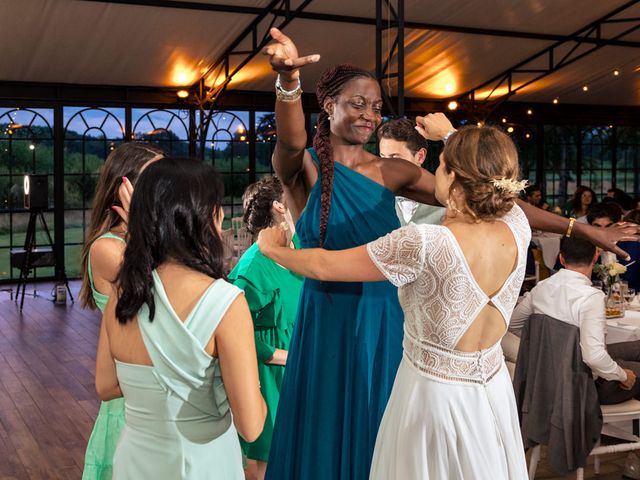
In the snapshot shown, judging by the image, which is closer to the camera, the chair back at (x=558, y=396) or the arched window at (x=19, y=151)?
the chair back at (x=558, y=396)

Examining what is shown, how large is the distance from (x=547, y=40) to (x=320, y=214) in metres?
10.9

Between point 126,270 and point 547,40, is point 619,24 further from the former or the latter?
point 126,270

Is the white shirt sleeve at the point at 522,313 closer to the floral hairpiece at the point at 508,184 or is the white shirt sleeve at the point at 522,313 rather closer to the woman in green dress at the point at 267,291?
the woman in green dress at the point at 267,291

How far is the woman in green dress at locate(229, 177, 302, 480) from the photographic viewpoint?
2975 mm

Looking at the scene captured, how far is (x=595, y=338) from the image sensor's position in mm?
3410

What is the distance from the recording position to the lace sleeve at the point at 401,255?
1.83 metres

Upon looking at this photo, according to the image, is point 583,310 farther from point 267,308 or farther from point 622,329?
point 267,308

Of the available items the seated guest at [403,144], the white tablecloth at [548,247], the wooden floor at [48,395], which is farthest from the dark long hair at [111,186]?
the white tablecloth at [548,247]

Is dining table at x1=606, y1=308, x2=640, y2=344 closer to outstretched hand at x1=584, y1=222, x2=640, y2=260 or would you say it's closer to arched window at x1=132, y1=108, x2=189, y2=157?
outstretched hand at x1=584, y1=222, x2=640, y2=260

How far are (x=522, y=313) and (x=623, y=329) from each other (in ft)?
3.39

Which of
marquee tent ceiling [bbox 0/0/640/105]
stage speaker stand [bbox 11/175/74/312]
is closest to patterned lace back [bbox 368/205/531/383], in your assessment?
marquee tent ceiling [bbox 0/0/640/105]

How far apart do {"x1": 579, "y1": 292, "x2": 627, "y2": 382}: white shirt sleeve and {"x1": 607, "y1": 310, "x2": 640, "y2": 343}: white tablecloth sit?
96 centimetres

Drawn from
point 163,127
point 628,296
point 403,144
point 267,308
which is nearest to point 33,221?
point 163,127

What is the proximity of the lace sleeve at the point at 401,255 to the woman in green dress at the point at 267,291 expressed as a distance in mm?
1122
